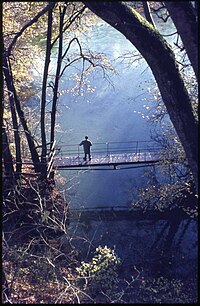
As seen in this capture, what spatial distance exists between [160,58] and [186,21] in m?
0.66

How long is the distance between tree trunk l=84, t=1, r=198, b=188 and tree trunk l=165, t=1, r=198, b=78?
0.47 metres

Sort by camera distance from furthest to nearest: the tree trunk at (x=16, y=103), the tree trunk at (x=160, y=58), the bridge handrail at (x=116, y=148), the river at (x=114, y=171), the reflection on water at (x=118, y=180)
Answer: the bridge handrail at (x=116, y=148)
the river at (x=114, y=171)
the reflection on water at (x=118, y=180)
the tree trunk at (x=16, y=103)
the tree trunk at (x=160, y=58)

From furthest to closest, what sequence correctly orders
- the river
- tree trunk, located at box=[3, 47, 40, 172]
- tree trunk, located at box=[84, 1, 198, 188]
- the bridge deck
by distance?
the bridge deck, the river, tree trunk, located at box=[3, 47, 40, 172], tree trunk, located at box=[84, 1, 198, 188]

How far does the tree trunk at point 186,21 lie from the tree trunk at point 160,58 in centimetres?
47

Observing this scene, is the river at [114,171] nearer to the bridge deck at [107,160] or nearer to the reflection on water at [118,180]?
the reflection on water at [118,180]

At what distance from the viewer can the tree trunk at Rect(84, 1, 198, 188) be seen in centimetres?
536

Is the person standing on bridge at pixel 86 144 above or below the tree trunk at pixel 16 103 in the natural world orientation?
below

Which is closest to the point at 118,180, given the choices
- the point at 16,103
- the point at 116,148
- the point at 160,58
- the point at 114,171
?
the point at 114,171

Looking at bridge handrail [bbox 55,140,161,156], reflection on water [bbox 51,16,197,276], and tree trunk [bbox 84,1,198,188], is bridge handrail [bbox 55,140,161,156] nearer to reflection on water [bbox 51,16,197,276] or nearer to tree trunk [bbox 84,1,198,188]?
reflection on water [bbox 51,16,197,276]

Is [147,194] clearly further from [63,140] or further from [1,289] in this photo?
[1,289]

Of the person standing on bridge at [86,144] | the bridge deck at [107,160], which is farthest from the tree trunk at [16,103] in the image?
the person standing on bridge at [86,144]

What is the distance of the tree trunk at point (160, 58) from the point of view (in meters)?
5.36

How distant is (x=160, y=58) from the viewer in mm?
5398

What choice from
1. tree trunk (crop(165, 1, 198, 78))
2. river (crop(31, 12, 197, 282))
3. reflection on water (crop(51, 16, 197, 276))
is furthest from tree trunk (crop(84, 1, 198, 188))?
reflection on water (crop(51, 16, 197, 276))
